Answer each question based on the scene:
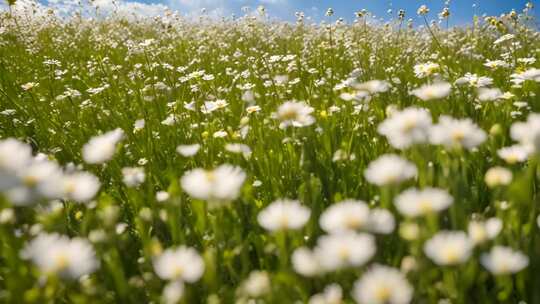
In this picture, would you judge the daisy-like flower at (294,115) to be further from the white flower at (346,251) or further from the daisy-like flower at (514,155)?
the white flower at (346,251)

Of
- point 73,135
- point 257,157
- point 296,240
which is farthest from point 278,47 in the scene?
point 296,240

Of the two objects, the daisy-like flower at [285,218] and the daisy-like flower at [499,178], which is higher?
the daisy-like flower at [285,218]

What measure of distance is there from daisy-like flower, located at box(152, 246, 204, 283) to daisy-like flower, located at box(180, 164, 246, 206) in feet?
0.37

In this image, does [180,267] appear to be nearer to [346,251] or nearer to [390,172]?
[346,251]

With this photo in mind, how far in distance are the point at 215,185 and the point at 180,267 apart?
0.17 metres

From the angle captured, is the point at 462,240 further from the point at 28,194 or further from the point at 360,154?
the point at 360,154

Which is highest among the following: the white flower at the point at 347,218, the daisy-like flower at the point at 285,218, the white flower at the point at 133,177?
the white flower at the point at 133,177

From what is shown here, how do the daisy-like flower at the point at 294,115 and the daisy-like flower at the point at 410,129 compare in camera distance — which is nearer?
the daisy-like flower at the point at 410,129

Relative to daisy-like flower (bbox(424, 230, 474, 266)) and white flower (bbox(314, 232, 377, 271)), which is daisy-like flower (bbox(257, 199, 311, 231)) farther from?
daisy-like flower (bbox(424, 230, 474, 266))

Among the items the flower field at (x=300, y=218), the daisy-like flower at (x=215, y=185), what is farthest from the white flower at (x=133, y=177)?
the daisy-like flower at (x=215, y=185)

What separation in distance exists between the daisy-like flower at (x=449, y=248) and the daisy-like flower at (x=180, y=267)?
363mm

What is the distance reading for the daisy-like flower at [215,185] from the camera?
848 millimetres

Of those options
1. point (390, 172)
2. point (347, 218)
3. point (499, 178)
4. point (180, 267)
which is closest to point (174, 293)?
point (180, 267)

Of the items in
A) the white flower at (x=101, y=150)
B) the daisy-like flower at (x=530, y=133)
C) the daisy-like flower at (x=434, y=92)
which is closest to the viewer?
the daisy-like flower at (x=530, y=133)
